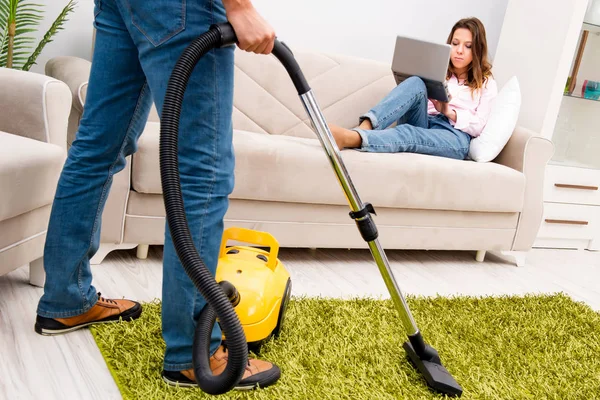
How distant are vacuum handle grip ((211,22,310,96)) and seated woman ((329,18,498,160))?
1.04m

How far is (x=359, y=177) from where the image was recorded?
2273 millimetres

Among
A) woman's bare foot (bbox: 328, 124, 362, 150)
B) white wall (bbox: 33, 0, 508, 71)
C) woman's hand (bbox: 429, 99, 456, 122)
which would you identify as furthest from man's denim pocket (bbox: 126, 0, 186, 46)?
woman's hand (bbox: 429, 99, 456, 122)

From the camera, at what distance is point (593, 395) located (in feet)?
5.15

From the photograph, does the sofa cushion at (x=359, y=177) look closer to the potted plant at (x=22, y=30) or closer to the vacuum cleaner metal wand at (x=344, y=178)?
the potted plant at (x=22, y=30)

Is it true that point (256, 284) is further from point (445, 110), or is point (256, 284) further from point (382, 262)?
point (445, 110)

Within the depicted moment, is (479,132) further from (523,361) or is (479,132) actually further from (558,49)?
(523,361)

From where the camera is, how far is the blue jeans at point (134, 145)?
1.10m

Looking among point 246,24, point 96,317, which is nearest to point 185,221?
point 246,24

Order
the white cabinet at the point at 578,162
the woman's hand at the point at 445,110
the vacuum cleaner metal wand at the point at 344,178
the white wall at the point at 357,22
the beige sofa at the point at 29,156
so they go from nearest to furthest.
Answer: the vacuum cleaner metal wand at the point at 344,178 < the beige sofa at the point at 29,156 < the woman's hand at the point at 445,110 < the white wall at the point at 357,22 < the white cabinet at the point at 578,162

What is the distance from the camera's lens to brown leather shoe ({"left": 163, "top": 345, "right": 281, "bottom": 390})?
4.26 ft

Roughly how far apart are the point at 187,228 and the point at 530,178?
203 centimetres

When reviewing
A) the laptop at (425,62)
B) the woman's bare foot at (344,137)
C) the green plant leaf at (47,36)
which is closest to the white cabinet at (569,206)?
the laptop at (425,62)

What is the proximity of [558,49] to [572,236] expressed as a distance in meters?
0.89

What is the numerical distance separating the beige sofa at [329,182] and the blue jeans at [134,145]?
55 cm
